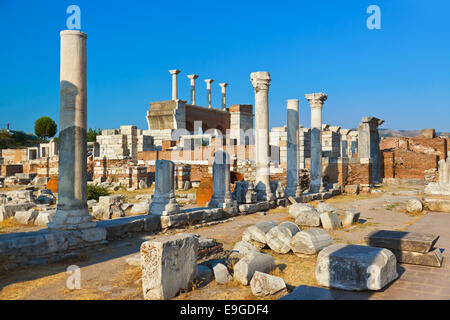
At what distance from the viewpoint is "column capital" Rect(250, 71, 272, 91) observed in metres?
Result: 12.3

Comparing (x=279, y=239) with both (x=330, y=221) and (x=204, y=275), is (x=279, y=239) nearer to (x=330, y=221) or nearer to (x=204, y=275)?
(x=204, y=275)

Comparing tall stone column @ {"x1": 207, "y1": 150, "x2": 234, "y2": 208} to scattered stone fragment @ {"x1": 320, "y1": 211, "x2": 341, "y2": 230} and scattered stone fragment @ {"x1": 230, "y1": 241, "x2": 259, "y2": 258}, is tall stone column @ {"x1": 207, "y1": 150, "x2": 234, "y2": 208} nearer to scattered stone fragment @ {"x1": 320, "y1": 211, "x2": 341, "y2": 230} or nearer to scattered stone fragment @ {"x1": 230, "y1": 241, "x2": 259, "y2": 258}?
scattered stone fragment @ {"x1": 320, "y1": 211, "x2": 341, "y2": 230}

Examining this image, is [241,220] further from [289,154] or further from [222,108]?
[222,108]

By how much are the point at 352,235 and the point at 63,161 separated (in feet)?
19.1

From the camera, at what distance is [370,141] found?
75.8ft

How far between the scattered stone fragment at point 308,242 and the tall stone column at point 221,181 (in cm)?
421

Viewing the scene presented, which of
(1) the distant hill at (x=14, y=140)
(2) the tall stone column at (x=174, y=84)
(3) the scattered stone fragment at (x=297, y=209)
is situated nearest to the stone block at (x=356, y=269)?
(3) the scattered stone fragment at (x=297, y=209)

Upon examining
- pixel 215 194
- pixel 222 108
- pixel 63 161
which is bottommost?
pixel 215 194

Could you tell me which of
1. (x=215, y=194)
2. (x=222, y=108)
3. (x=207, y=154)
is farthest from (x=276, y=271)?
(x=222, y=108)

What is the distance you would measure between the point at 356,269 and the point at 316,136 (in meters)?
12.0

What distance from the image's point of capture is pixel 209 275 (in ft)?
16.2

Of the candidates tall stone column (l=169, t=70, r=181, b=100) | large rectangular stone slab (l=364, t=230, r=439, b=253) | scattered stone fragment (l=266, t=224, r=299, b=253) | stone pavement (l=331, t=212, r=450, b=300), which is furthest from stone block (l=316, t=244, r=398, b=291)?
tall stone column (l=169, t=70, r=181, b=100)

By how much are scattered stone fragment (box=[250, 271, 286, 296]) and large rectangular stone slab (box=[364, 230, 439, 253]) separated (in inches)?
93.4

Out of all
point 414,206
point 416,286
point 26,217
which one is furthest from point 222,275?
point 414,206
